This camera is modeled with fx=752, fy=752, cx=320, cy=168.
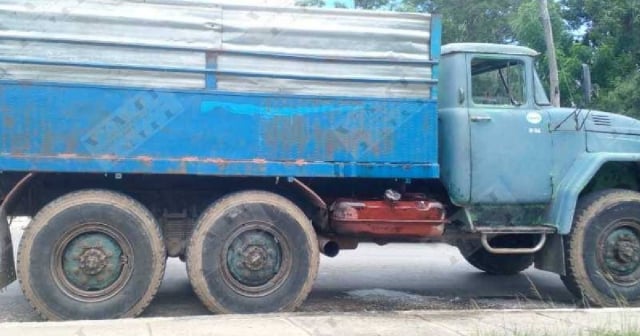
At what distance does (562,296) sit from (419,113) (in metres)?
3.31

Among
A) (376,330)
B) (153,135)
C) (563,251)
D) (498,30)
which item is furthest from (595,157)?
(498,30)

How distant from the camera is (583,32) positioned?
56.2 ft

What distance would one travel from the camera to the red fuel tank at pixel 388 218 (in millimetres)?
7297

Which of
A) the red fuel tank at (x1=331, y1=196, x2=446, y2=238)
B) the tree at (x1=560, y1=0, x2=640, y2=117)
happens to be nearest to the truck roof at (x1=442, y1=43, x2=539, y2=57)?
the red fuel tank at (x1=331, y1=196, x2=446, y2=238)

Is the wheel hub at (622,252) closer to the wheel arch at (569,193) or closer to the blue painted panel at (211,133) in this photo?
the wheel arch at (569,193)

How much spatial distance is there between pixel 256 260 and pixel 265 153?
987mm

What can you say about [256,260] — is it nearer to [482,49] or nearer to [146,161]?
[146,161]

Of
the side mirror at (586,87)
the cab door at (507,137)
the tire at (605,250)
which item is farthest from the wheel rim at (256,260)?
the side mirror at (586,87)

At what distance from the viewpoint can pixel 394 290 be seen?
903 centimetres

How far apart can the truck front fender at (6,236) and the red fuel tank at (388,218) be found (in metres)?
2.89

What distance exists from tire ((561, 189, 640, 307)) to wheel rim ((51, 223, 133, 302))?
4.42 m

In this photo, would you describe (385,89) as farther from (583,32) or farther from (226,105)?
(583,32)

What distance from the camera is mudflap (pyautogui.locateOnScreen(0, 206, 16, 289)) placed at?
260 inches

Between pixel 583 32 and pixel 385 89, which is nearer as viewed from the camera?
pixel 385 89
